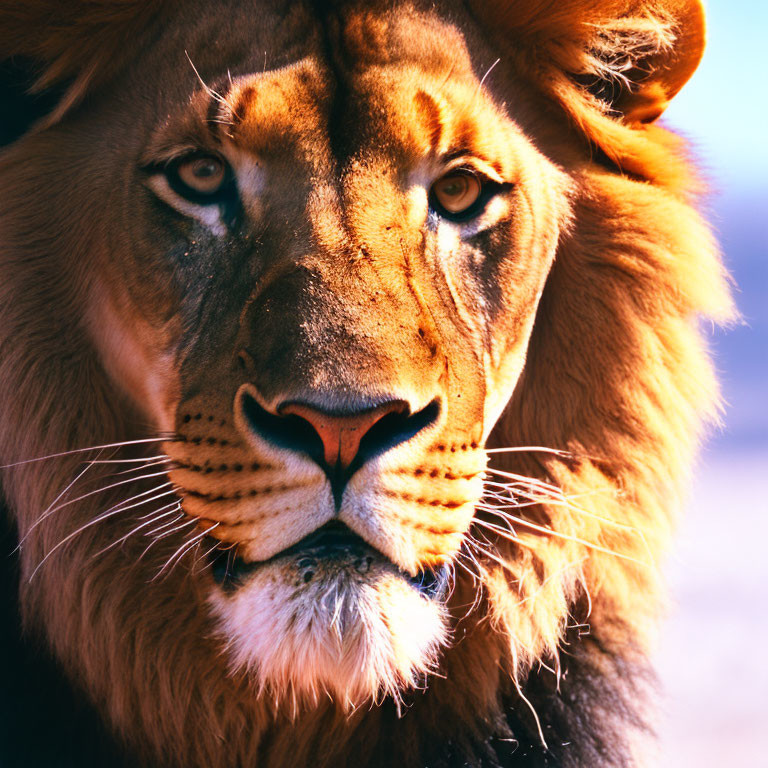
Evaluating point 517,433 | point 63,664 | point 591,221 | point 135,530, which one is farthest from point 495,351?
point 63,664

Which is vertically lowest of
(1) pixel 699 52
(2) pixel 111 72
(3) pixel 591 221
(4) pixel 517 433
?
(4) pixel 517 433

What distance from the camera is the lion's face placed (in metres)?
1.94

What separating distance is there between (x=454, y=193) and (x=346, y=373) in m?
0.61

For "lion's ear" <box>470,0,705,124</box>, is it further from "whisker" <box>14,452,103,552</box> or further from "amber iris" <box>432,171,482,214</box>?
"whisker" <box>14,452,103,552</box>

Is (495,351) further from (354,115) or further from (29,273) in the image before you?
(29,273)

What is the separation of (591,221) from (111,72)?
120 centimetres

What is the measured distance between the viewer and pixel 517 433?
2.55m

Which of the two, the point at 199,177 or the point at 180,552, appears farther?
the point at 180,552

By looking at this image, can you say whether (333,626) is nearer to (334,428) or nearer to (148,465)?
(334,428)

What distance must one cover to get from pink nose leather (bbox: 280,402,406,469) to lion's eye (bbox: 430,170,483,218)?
620mm

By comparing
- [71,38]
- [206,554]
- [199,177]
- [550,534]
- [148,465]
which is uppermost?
[71,38]

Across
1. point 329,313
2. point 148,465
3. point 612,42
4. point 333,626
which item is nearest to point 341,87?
point 329,313

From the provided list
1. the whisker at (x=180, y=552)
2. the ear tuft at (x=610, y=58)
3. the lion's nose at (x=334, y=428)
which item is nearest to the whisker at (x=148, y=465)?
the whisker at (x=180, y=552)

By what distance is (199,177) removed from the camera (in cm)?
225
